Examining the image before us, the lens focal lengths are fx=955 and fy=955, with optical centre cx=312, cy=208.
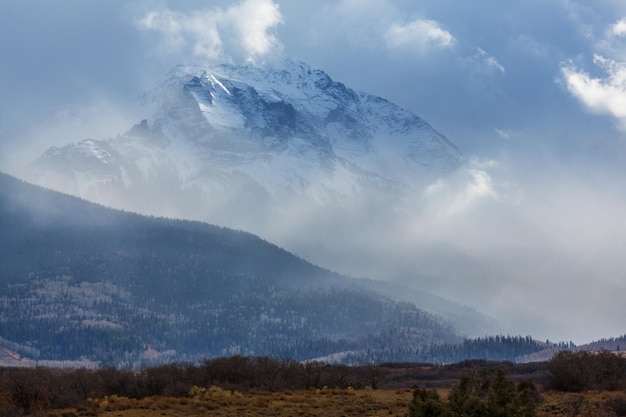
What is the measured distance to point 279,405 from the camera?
197ft

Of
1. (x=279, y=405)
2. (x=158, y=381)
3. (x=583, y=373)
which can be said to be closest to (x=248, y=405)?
(x=279, y=405)

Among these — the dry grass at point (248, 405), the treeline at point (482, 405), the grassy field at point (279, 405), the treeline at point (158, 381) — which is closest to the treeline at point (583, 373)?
the grassy field at point (279, 405)

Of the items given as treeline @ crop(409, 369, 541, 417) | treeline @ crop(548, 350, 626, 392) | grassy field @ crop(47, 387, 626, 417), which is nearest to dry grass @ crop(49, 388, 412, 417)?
grassy field @ crop(47, 387, 626, 417)

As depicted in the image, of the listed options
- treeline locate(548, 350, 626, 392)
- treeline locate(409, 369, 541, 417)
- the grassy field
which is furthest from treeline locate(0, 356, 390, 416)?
treeline locate(409, 369, 541, 417)

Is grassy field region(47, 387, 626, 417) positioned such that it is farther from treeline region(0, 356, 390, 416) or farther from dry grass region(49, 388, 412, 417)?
treeline region(0, 356, 390, 416)

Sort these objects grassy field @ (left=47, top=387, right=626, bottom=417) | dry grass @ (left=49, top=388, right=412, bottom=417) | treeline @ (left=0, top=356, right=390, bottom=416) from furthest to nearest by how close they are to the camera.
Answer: treeline @ (left=0, top=356, right=390, bottom=416), dry grass @ (left=49, top=388, right=412, bottom=417), grassy field @ (left=47, top=387, right=626, bottom=417)

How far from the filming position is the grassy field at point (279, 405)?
56188 mm

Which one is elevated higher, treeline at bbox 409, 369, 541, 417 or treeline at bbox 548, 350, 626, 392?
treeline at bbox 548, 350, 626, 392

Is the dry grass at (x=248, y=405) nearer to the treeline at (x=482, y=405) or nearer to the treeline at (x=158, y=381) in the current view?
the treeline at (x=158, y=381)

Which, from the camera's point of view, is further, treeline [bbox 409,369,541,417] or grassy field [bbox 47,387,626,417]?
grassy field [bbox 47,387,626,417]

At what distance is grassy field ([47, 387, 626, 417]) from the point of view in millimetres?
56188

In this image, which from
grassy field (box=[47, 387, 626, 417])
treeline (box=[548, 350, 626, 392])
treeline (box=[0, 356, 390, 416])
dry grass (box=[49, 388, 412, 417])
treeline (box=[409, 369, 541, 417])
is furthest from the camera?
treeline (box=[548, 350, 626, 392])

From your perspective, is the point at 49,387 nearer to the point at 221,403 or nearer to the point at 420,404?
the point at 221,403

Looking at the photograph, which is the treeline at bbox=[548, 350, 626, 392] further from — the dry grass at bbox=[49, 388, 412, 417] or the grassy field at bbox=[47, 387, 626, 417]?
the dry grass at bbox=[49, 388, 412, 417]
